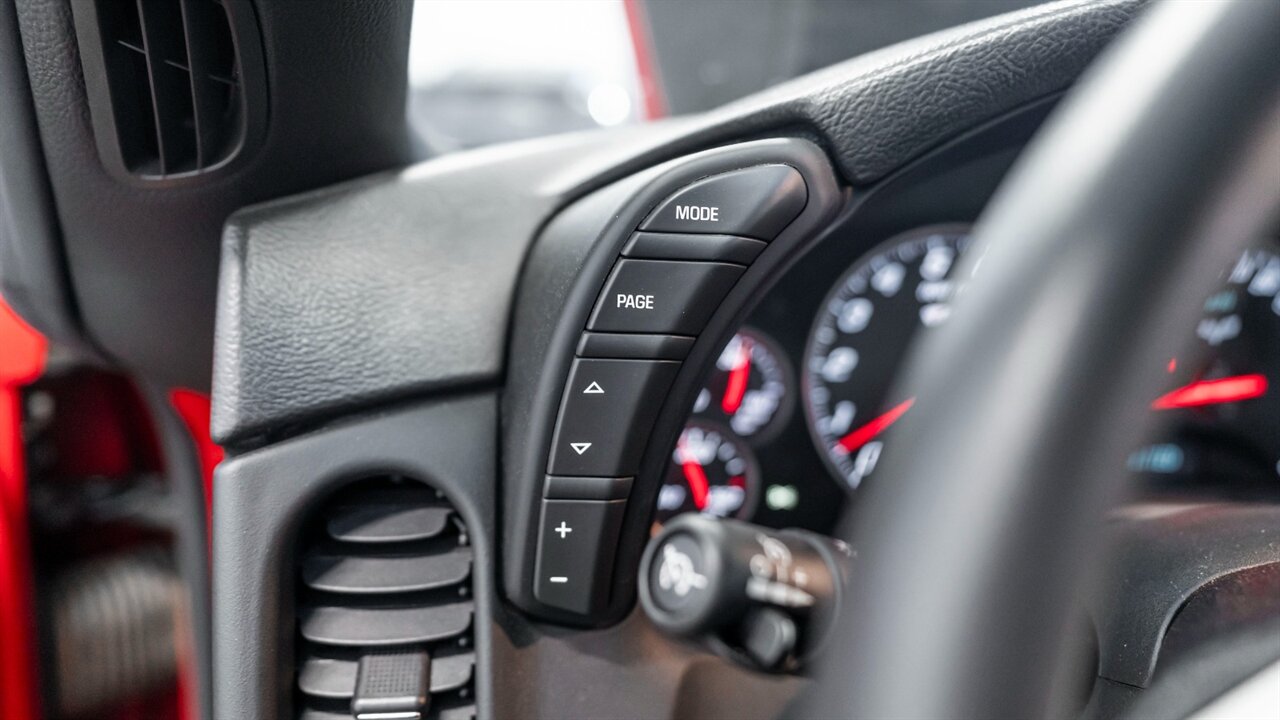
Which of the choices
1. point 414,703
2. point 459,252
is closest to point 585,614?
point 414,703

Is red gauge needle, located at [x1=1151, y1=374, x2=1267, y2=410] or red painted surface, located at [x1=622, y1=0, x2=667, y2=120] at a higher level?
red painted surface, located at [x1=622, y1=0, x2=667, y2=120]

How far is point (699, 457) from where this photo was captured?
1228 millimetres

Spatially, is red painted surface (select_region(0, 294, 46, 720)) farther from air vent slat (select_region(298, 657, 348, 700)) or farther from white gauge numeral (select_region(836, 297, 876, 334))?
white gauge numeral (select_region(836, 297, 876, 334))

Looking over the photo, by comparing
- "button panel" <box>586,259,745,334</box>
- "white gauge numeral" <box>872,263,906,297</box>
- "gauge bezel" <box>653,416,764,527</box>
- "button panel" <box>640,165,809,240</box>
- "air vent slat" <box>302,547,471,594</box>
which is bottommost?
"gauge bezel" <box>653,416,764,527</box>

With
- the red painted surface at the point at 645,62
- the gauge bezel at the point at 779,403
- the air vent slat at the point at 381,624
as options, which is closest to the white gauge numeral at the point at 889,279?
the gauge bezel at the point at 779,403

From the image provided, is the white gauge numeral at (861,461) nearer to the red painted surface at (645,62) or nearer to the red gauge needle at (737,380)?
the red gauge needle at (737,380)

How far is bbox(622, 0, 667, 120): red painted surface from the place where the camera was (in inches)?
93.8

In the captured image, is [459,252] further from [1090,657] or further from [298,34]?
[1090,657]

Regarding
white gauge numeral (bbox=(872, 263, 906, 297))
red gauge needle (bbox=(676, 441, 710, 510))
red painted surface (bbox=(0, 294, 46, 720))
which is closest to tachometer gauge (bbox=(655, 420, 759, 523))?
red gauge needle (bbox=(676, 441, 710, 510))

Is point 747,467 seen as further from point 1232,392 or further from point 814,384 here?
point 1232,392

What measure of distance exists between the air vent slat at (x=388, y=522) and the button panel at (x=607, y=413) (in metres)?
0.11

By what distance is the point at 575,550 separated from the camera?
0.72 meters

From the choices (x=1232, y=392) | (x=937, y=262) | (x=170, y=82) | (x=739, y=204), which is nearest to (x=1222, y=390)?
(x=1232, y=392)

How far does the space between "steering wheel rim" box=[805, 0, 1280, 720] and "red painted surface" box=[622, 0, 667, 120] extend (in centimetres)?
215
